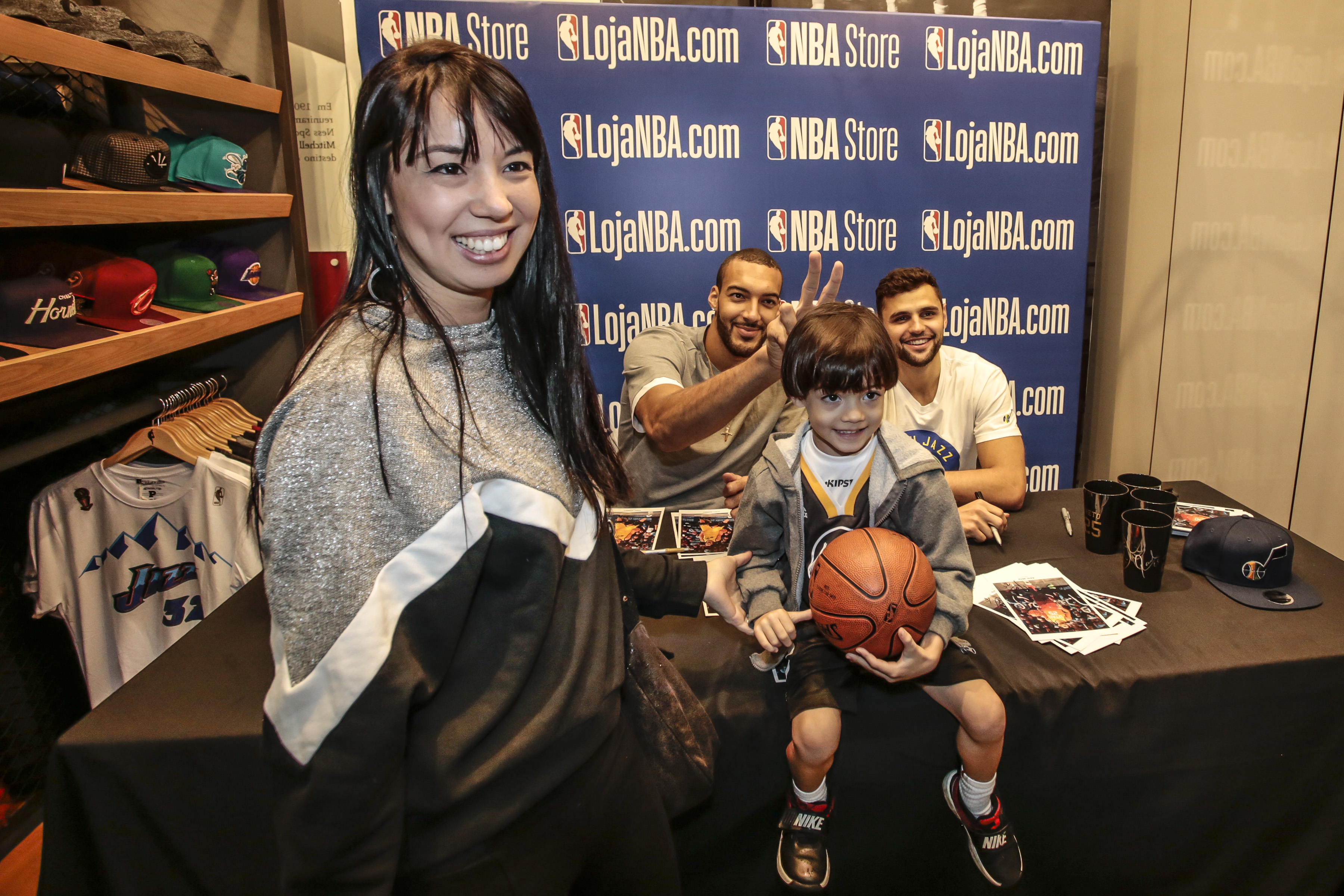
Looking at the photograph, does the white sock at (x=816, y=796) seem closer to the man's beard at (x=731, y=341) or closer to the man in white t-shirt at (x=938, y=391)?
the man in white t-shirt at (x=938, y=391)

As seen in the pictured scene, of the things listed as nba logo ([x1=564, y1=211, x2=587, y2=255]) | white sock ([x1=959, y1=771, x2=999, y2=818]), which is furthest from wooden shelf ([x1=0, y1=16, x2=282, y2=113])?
white sock ([x1=959, y1=771, x2=999, y2=818])

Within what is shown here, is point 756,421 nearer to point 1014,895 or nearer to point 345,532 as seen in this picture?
point 1014,895

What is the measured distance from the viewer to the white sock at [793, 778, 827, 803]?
56.5 inches

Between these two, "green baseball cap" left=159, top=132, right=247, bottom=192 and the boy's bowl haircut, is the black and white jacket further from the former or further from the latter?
"green baseball cap" left=159, top=132, right=247, bottom=192

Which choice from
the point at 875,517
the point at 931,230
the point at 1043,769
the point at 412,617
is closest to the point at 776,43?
the point at 931,230

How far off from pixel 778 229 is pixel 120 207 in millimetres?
2511

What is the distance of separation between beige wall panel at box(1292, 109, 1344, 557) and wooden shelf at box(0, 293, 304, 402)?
12.7 ft

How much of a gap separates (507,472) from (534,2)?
3.06m

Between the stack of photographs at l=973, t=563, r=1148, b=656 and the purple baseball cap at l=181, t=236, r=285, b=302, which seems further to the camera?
the purple baseball cap at l=181, t=236, r=285, b=302

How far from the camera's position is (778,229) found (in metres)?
3.48

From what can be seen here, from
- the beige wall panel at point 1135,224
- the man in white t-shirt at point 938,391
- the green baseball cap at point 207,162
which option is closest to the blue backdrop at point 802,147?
the beige wall panel at point 1135,224

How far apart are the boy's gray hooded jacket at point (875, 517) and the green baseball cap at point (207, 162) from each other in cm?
216

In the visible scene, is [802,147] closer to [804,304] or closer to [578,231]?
[578,231]

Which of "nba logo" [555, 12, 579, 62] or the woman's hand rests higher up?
"nba logo" [555, 12, 579, 62]
